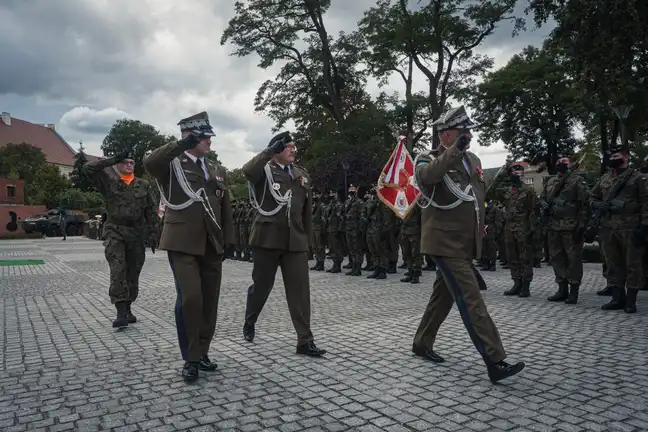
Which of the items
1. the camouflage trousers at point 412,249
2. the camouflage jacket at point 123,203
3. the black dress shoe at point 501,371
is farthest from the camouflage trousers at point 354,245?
the black dress shoe at point 501,371

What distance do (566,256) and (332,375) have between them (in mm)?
5265

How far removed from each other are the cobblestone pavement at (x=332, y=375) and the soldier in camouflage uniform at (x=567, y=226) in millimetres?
505

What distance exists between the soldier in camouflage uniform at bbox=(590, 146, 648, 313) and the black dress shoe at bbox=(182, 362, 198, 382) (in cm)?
565

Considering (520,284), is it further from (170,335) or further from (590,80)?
(170,335)

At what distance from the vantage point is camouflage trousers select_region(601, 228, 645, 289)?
718cm

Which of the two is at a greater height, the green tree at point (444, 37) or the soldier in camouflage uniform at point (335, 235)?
the green tree at point (444, 37)

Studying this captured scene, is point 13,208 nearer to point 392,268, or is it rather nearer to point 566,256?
point 392,268

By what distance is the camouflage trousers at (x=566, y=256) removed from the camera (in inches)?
311

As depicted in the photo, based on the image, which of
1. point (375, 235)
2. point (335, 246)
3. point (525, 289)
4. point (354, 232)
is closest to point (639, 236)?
point (525, 289)

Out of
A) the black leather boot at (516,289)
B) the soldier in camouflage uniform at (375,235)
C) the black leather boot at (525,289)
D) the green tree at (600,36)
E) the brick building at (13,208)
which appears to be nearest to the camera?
the green tree at (600,36)

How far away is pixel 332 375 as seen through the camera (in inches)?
170

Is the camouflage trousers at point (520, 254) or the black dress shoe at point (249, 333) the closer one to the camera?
the black dress shoe at point (249, 333)

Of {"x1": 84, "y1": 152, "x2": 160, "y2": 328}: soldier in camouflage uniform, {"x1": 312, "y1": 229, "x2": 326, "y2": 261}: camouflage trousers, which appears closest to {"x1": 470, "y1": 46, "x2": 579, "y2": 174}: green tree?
{"x1": 312, "y1": 229, "x2": 326, "y2": 261}: camouflage trousers

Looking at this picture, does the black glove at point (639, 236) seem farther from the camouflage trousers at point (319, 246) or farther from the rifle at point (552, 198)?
the camouflage trousers at point (319, 246)
